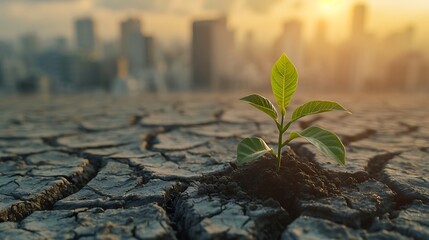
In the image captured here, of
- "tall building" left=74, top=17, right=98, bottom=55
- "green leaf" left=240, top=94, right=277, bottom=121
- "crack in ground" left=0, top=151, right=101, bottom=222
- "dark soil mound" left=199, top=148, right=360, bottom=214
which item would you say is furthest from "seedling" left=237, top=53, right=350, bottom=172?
"tall building" left=74, top=17, right=98, bottom=55

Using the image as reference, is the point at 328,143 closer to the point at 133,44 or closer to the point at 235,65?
the point at 235,65

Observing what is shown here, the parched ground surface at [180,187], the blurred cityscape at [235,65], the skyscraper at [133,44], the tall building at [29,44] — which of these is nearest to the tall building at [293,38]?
the blurred cityscape at [235,65]

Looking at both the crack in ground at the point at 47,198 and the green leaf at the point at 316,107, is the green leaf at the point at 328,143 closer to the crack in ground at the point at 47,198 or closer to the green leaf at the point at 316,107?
the green leaf at the point at 316,107

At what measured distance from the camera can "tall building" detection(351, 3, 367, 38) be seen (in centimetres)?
1187

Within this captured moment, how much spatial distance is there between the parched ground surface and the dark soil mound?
0.08ft

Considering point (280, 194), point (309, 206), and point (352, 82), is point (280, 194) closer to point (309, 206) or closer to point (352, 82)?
point (309, 206)

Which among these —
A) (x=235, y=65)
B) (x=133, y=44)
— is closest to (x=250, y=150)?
(x=235, y=65)

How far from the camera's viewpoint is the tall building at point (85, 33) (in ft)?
138

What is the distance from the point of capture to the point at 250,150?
102 centimetres

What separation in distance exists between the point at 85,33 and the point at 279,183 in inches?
1828

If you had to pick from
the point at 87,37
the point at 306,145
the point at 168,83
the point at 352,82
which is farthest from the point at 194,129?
the point at 87,37

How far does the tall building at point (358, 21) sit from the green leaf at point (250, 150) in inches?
469

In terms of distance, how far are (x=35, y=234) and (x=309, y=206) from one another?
744 mm

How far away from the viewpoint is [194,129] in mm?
2273
